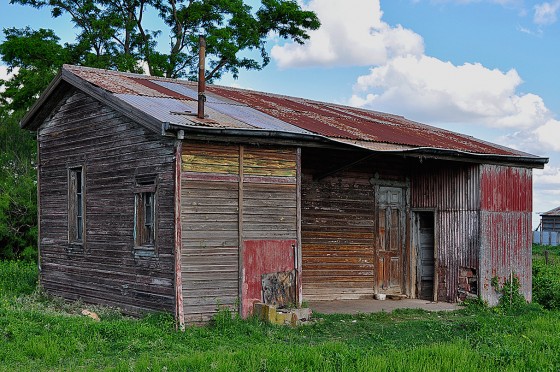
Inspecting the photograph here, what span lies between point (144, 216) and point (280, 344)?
13.5ft

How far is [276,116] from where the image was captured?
14750 mm

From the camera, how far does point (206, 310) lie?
12305 mm


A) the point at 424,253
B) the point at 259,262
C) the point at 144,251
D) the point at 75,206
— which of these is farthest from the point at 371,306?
the point at 75,206

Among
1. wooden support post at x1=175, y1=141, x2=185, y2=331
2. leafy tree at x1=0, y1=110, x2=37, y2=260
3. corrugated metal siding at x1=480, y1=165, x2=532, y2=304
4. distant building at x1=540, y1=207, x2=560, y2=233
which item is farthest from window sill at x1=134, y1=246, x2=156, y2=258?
distant building at x1=540, y1=207, x2=560, y2=233

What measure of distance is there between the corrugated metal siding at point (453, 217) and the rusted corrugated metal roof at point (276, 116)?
645mm

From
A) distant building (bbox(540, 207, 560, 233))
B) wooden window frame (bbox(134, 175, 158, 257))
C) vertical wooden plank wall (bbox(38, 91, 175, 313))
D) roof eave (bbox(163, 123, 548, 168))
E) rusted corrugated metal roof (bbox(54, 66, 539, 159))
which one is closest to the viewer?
roof eave (bbox(163, 123, 548, 168))

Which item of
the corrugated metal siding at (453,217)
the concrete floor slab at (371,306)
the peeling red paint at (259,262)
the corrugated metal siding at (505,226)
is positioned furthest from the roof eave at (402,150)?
the concrete floor slab at (371,306)

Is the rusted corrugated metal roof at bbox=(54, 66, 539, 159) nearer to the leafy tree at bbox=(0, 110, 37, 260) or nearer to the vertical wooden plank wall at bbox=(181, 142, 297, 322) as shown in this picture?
the vertical wooden plank wall at bbox=(181, 142, 297, 322)

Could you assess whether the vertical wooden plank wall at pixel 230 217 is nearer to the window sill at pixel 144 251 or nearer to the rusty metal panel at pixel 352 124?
the window sill at pixel 144 251

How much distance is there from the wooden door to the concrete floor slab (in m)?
0.65

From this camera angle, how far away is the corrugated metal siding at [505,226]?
1622 centimetres

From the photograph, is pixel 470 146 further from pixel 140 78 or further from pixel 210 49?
pixel 210 49

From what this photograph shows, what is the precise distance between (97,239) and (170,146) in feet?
11.0

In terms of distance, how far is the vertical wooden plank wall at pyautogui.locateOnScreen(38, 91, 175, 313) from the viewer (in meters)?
12.5
